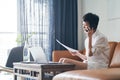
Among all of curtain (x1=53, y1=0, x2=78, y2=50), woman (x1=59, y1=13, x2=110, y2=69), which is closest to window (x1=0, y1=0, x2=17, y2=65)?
curtain (x1=53, y1=0, x2=78, y2=50)

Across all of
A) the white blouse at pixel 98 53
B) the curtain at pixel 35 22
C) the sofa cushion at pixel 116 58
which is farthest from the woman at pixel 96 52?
the curtain at pixel 35 22

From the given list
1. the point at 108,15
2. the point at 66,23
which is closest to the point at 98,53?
the point at 108,15

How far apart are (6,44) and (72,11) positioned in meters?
1.48

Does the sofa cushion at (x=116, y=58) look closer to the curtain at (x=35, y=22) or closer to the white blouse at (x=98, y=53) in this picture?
the white blouse at (x=98, y=53)

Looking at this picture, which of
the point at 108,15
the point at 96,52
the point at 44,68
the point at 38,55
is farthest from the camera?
the point at 108,15

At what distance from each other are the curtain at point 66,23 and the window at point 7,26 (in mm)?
794

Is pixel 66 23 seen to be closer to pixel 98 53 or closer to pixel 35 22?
pixel 35 22

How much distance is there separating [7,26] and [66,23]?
1.17 meters

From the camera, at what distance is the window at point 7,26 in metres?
4.79

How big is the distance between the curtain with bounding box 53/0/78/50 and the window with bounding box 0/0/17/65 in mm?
794

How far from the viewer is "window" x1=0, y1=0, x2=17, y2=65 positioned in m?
4.79

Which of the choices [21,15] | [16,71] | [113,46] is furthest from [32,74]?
[21,15]

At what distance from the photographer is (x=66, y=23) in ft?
17.2

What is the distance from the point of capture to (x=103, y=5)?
15.9 ft
